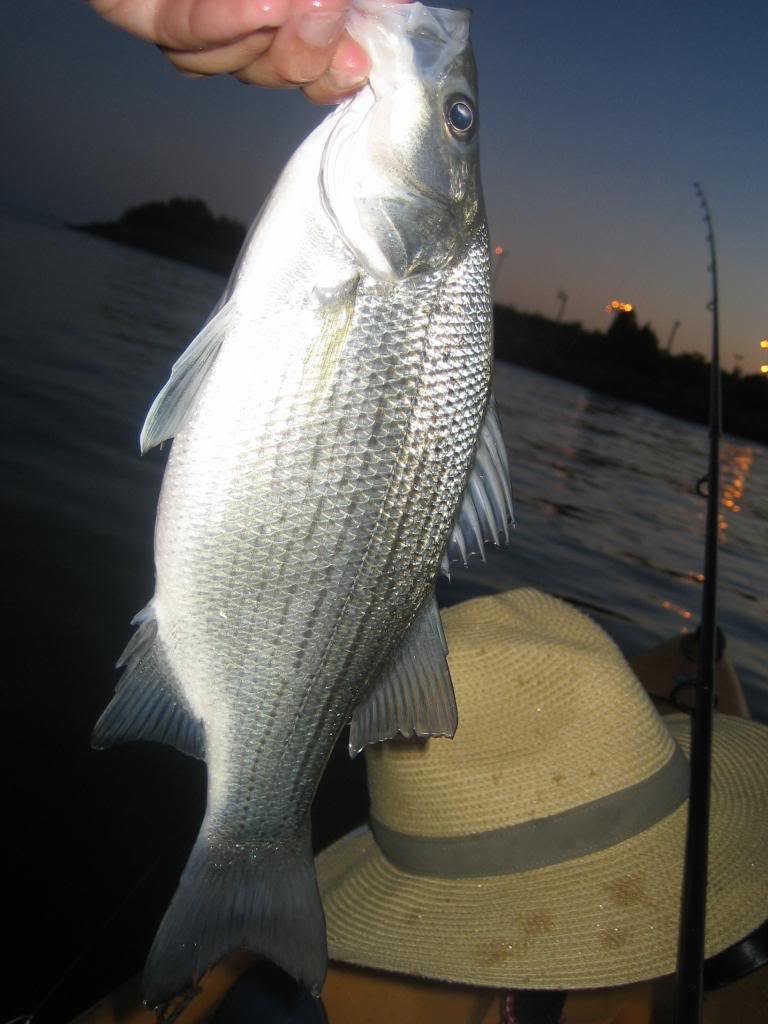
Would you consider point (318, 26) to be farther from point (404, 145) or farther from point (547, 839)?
point (547, 839)

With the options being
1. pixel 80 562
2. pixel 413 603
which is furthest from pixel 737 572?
pixel 413 603

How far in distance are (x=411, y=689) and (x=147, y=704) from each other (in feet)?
1.90

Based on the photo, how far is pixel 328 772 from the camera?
199 inches

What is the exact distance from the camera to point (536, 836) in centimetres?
202

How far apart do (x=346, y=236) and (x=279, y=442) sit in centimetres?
46

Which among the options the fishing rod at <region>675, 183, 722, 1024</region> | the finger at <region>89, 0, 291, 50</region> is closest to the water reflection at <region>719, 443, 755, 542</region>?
the fishing rod at <region>675, 183, 722, 1024</region>

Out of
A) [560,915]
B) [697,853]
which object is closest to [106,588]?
[560,915]

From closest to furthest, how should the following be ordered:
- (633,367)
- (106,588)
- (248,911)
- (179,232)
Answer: (248,911)
(106,588)
(633,367)
(179,232)

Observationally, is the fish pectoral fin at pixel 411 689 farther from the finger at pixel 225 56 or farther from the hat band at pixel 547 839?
the finger at pixel 225 56

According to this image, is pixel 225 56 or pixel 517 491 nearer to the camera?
pixel 225 56

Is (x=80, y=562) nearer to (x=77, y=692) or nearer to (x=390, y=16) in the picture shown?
(x=77, y=692)

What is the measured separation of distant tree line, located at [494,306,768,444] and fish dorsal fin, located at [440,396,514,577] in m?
51.1

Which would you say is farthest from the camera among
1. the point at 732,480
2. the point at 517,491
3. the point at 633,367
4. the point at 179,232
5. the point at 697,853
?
the point at 179,232

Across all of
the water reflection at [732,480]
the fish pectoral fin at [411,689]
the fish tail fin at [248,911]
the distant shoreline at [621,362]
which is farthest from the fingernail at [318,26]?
the distant shoreline at [621,362]
